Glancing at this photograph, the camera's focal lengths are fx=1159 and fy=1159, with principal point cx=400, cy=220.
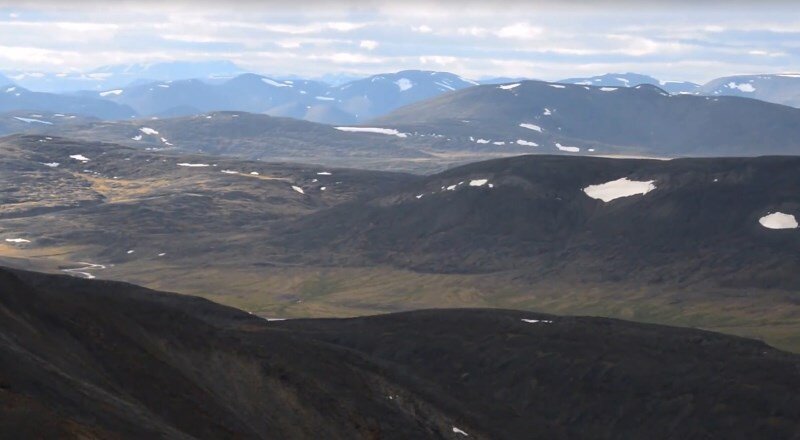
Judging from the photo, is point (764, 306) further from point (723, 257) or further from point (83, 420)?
point (83, 420)

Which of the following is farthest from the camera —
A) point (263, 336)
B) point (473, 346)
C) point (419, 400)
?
point (473, 346)

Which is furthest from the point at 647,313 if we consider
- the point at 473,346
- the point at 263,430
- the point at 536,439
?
the point at 263,430

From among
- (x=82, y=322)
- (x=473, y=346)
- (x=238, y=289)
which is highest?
(x=82, y=322)

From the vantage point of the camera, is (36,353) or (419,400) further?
(419,400)

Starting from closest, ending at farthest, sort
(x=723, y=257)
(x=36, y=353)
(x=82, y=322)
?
(x=36, y=353)
(x=82, y=322)
(x=723, y=257)

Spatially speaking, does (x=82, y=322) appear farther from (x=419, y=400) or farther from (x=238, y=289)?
(x=238, y=289)

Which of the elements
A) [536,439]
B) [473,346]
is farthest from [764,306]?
[536,439]

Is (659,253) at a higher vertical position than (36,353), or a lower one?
lower
